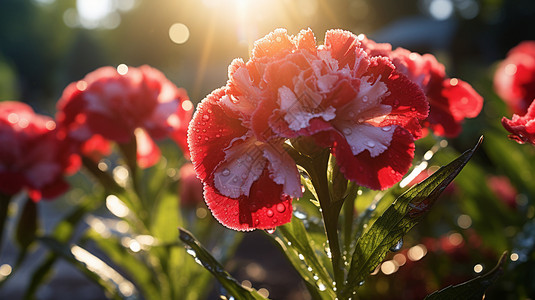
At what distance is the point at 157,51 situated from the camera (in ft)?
74.4

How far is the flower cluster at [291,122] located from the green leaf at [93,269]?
760 millimetres

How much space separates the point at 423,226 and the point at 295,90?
1582 millimetres

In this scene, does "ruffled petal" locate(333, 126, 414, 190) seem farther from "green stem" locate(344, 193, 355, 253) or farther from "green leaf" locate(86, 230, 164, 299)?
"green leaf" locate(86, 230, 164, 299)

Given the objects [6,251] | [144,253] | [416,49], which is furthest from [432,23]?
[144,253]

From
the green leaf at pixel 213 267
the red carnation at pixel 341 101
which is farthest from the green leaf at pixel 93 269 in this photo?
the red carnation at pixel 341 101

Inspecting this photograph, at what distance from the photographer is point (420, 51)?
10648 mm

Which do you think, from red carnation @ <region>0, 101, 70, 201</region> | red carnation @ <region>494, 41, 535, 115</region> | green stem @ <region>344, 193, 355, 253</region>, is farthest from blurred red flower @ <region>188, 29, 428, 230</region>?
red carnation @ <region>494, 41, 535, 115</region>

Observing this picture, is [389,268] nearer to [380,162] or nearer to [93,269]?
[93,269]

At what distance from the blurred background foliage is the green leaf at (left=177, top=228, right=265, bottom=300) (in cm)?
36

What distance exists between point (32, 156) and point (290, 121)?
1.21 m

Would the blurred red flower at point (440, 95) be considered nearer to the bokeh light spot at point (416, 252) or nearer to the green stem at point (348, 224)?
the green stem at point (348, 224)

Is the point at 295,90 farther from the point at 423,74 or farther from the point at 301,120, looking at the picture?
the point at 423,74

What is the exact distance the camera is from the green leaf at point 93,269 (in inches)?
51.4

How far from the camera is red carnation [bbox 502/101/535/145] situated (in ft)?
2.23
